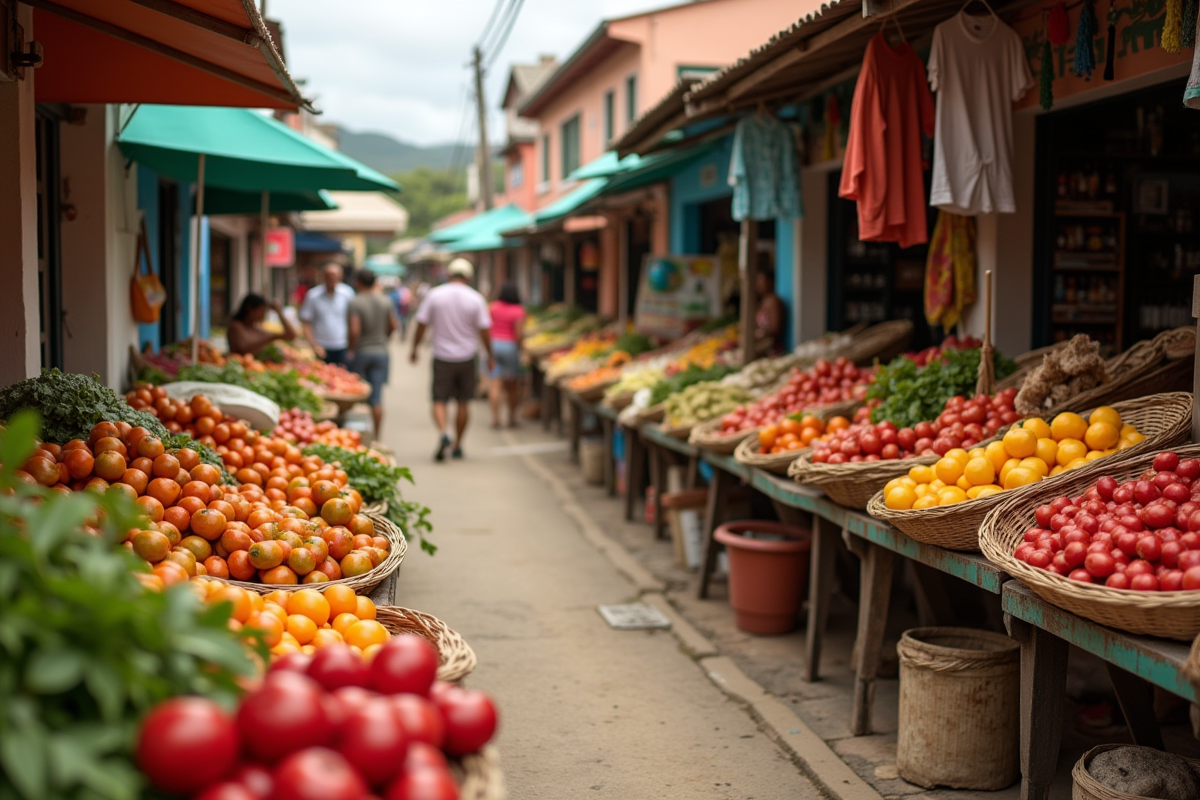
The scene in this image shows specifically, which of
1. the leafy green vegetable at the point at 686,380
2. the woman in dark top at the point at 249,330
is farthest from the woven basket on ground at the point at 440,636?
the woman in dark top at the point at 249,330

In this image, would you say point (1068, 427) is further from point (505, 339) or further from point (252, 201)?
point (505, 339)

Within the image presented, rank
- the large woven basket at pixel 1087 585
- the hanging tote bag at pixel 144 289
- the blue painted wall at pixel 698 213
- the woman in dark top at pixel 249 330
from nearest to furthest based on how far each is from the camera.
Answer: the large woven basket at pixel 1087 585
the hanging tote bag at pixel 144 289
the woman in dark top at pixel 249 330
the blue painted wall at pixel 698 213

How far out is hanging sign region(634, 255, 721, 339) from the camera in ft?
38.4

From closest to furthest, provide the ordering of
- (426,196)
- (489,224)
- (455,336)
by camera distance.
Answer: (455,336)
(489,224)
(426,196)

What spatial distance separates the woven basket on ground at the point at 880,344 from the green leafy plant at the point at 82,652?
6.64 m

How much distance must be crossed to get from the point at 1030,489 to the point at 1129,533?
0.76 metres

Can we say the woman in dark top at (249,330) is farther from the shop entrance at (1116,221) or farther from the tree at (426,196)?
the tree at (426,196)

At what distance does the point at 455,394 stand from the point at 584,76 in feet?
35.7

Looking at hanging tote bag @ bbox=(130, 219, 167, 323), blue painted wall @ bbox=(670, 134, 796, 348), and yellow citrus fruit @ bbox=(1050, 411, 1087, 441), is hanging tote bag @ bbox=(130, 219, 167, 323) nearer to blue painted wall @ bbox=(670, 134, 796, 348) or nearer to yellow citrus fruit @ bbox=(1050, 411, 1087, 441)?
blue painted wall @ bbox=(670, 134, 796, 348)

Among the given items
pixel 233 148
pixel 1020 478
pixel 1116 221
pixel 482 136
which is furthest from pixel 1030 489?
pixel 482 136

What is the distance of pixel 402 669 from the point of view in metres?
2.31

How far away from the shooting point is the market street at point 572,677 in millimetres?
4758

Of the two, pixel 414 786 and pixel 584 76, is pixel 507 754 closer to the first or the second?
pixel 414 786

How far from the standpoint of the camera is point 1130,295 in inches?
322
